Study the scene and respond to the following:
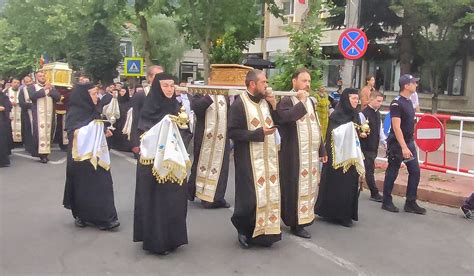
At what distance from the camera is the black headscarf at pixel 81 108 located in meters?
5.85

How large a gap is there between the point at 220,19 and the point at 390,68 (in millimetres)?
15575

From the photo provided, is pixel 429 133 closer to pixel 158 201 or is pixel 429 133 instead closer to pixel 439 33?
pixel 158 201

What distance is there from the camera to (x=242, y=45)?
59.5ft

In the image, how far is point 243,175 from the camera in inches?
203

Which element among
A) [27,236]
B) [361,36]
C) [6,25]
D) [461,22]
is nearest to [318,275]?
[27,236]

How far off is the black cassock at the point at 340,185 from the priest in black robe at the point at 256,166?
1.22 meters

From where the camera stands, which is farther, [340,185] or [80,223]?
[340,185]

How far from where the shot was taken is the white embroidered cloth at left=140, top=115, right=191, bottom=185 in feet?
15.9

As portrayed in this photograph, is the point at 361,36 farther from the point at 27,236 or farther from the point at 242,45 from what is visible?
the point at 242,45

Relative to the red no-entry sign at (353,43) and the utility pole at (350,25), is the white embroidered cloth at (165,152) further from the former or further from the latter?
the utility pole at (350,25)

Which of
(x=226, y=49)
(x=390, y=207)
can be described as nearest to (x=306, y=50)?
(x=390, y=207)

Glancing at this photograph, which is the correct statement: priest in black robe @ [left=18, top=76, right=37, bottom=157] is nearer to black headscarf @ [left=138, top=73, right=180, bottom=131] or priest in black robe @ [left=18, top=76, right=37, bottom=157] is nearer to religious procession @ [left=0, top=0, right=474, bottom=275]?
religious procession @ [left=0, top=0, right=474, bottom=275]

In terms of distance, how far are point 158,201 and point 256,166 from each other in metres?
0.99

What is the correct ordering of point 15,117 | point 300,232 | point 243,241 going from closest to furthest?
point 243,241
point 300,232
point 15,117
